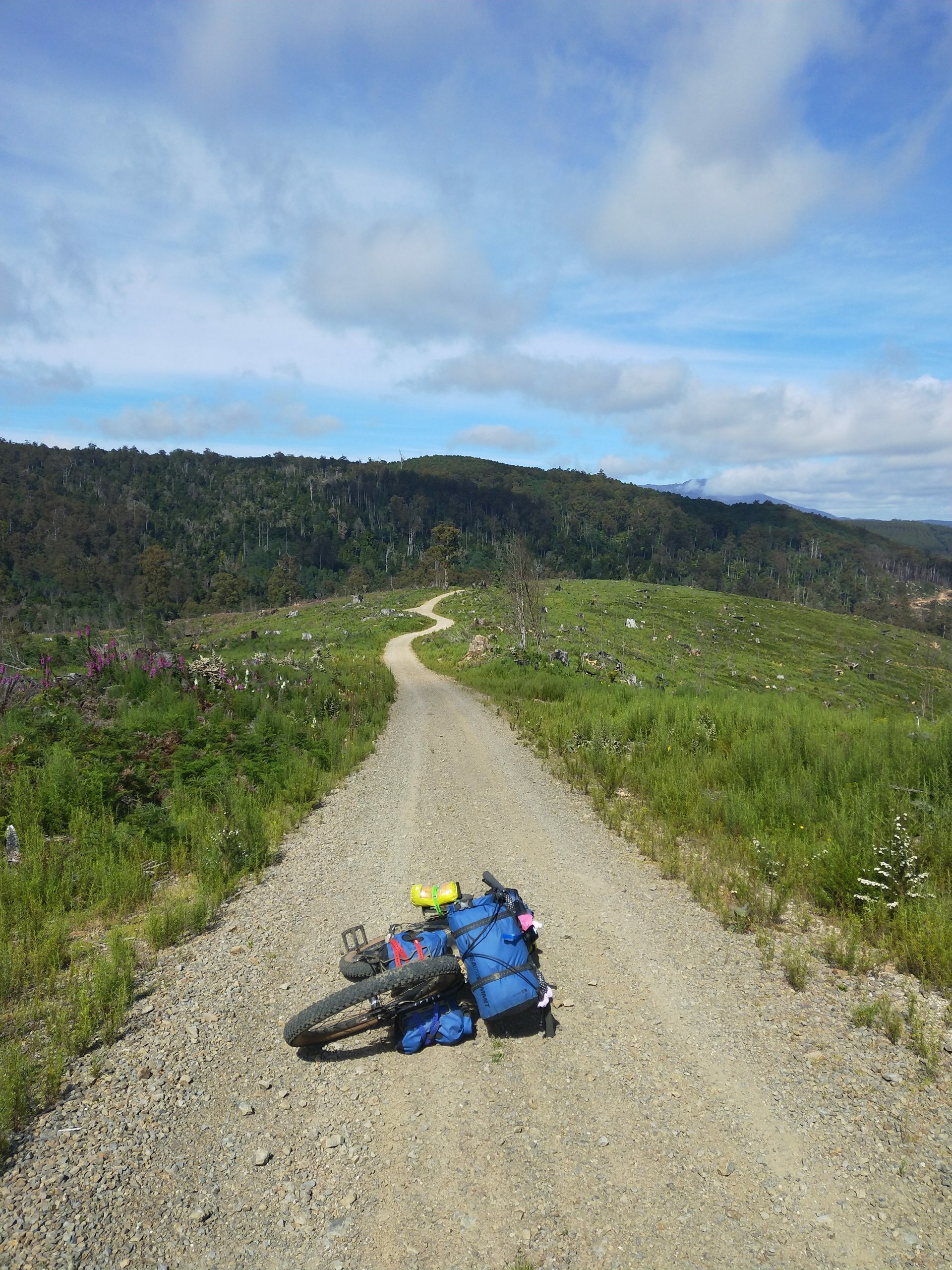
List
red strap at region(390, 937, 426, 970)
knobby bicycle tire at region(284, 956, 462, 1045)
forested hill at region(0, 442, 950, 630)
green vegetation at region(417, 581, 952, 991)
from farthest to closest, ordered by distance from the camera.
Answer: forested hill at region(0, 442, 950, 630) → green vegetation at region(417, 581, 952, 991) → red strap at region(390, 937, 426, 970) → knobby bicycle tire at region(284, 956, 462, 1045)

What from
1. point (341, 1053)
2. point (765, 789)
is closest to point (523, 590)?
point (765, 789)

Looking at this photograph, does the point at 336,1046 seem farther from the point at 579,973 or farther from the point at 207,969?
the point at 579,973

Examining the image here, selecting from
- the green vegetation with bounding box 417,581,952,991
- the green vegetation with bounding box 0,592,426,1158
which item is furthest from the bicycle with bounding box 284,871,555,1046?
the green vegetation with bounding box 417,581,952,991

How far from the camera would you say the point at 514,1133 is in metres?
3.31

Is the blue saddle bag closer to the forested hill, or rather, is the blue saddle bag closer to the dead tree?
the dead tree

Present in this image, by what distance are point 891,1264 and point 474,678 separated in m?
20.3

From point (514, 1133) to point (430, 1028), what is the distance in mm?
A: 917

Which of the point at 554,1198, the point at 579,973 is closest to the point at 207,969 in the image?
the point at 579,973

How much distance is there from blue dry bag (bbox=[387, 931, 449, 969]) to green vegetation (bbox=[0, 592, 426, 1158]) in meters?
1.81

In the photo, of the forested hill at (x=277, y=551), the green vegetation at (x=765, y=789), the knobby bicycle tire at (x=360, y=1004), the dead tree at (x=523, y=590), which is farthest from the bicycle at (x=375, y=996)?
the forested hill at (x=277, y=551)

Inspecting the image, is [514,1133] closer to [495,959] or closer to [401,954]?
[495,959]

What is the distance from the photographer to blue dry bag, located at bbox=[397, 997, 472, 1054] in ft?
13.2

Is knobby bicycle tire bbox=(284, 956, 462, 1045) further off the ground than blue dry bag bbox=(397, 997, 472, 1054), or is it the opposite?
knobby bicycle tire bbox=(284, 956, 462, 1045)

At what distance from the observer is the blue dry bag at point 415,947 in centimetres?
442
